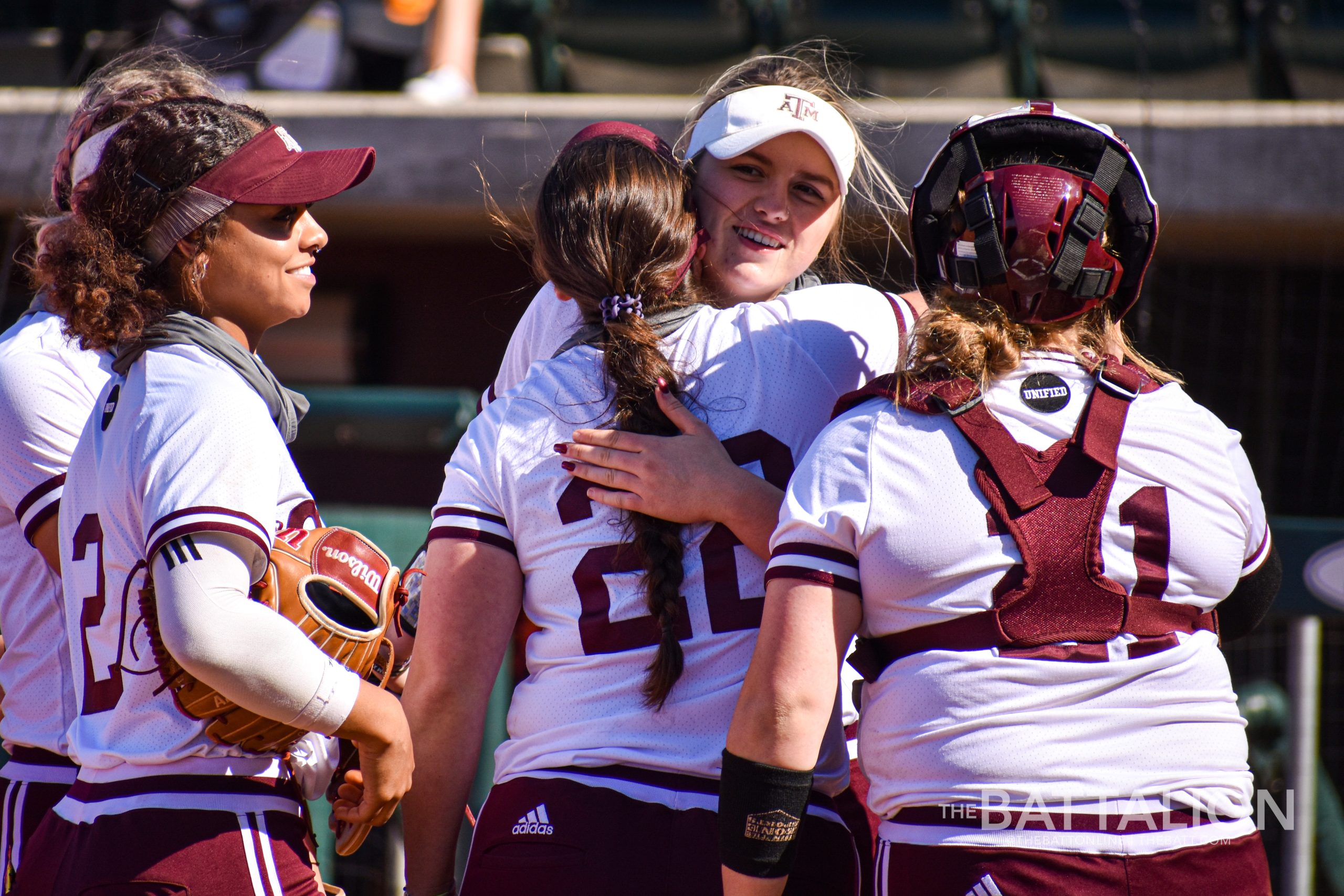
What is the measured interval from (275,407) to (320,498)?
5.40 metres

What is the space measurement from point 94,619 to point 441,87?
473cm

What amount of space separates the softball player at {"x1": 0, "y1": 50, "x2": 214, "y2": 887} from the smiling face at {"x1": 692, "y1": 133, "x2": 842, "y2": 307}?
1068 millimetres

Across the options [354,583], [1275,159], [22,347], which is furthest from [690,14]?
[354,583]

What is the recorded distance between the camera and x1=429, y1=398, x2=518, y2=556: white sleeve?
1933 millimetres

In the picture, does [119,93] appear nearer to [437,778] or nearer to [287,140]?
[287,140]

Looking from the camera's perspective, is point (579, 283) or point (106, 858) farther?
point (579, 283)

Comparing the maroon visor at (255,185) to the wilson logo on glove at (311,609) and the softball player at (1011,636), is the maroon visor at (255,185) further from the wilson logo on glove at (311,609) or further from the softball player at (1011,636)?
the softball player at (1011,636)

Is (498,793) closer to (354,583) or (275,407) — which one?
(354,583)

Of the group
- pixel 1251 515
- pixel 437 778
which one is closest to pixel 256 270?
pixel 437 778

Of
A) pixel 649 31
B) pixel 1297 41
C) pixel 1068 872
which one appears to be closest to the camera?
pixel 1068 872

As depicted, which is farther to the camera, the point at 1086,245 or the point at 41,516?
the point at 41,516

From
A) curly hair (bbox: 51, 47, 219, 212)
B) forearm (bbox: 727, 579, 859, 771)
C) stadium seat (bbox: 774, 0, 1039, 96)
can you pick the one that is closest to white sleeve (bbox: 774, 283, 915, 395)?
forearm (bbox: 727, 579, 859, 771)

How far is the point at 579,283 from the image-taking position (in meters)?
1.97

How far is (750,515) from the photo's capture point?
183 centimetres
